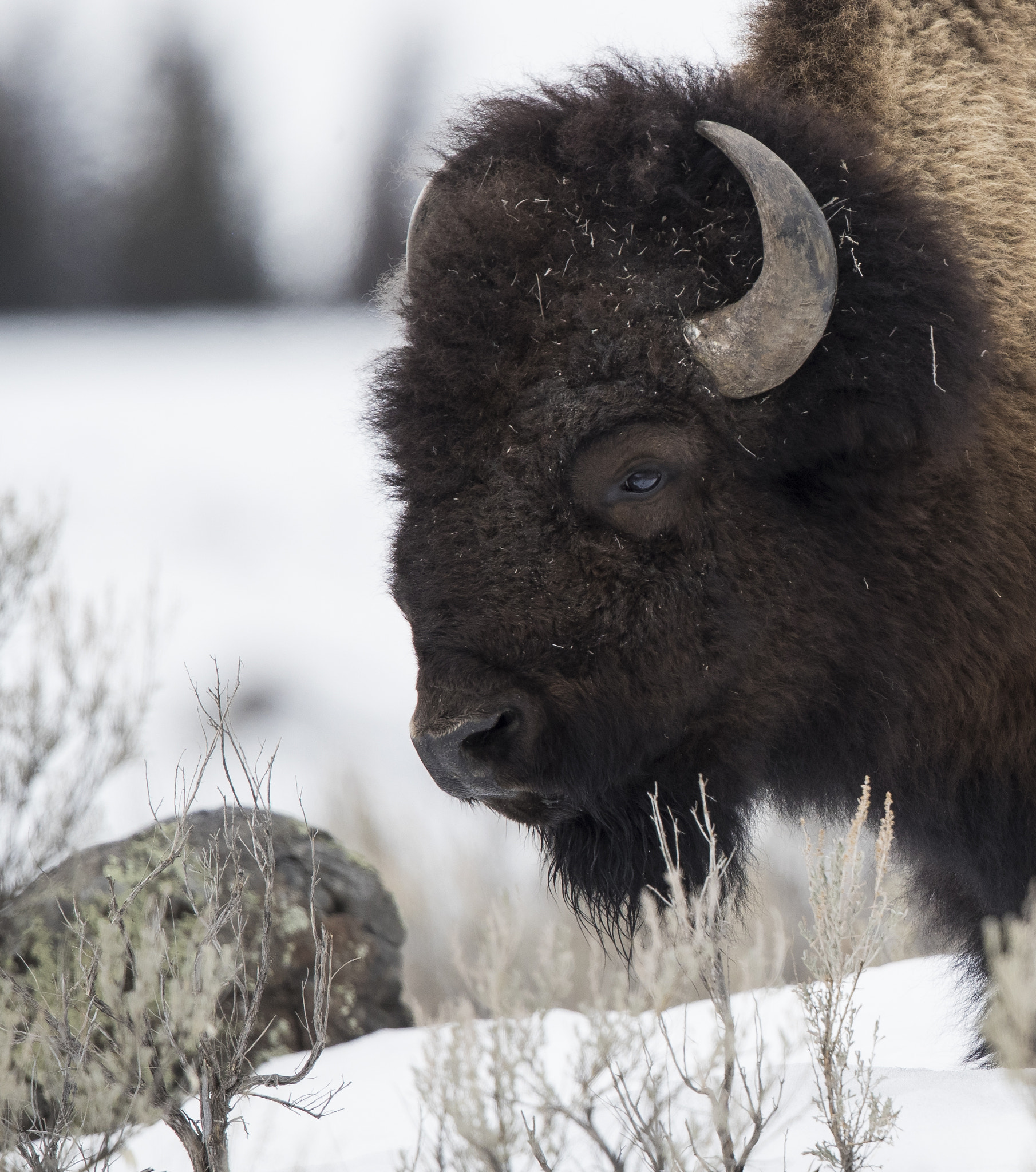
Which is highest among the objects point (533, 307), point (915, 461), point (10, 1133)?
point (533, 307)

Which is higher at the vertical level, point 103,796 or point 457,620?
point 457,620

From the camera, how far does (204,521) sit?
54.2 ft

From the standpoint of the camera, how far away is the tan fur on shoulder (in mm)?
3232

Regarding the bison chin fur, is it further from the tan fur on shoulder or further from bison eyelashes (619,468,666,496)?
the tan fur on shoulder

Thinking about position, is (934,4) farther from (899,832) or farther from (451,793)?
(451,793)

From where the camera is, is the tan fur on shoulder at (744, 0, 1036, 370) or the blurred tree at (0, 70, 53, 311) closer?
the tan fur on shoulder at (744, 0, 1036, 370)

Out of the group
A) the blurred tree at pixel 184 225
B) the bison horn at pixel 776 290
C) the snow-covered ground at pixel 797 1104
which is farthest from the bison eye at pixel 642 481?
the blurred tree at pixel 184 225

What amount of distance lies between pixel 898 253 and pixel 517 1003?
6.02 feet

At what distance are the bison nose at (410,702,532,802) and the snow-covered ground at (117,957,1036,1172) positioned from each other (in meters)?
0.55

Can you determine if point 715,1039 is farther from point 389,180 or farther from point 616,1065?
point 389,180

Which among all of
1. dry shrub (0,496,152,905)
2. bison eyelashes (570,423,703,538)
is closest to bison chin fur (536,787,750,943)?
bison eyelashes (570,423,703,538)

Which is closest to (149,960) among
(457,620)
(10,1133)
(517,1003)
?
(10,1133)

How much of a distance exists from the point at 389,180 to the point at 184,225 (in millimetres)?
7185

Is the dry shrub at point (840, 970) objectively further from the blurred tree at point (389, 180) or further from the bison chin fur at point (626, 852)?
the blurred tree at point (389, 180)
